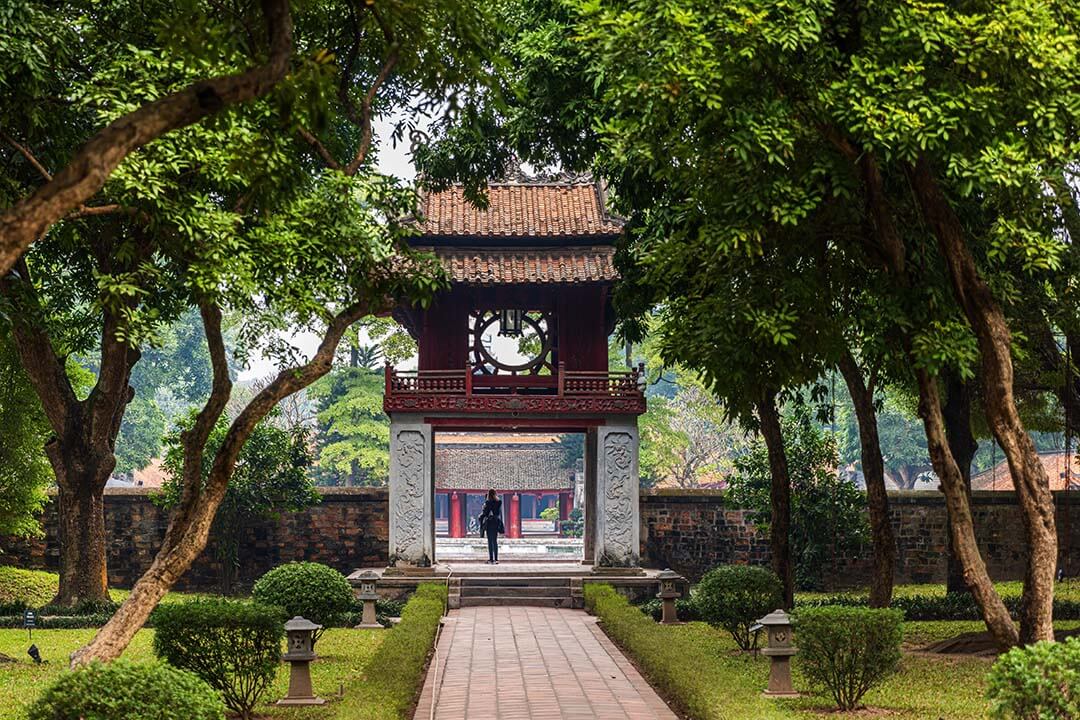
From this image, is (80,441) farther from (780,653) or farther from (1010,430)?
(1010,430)

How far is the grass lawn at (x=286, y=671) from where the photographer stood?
35.3 feet

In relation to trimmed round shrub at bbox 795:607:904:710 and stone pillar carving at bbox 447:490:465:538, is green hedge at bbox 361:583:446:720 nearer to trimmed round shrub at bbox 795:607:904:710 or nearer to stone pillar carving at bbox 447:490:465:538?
trimmed round shrub at bbox 795:607:904:710

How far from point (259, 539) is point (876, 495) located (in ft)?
47.6

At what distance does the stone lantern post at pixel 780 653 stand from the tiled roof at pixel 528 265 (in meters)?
12.2

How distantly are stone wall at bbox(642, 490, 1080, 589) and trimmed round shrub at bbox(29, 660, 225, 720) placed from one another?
2034 cm

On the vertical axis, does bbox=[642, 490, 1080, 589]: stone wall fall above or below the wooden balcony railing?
below

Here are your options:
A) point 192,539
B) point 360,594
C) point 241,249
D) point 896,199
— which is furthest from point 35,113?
point 360,594

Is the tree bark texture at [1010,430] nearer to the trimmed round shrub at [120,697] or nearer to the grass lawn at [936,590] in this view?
the trimmed round shrub at [120,697]

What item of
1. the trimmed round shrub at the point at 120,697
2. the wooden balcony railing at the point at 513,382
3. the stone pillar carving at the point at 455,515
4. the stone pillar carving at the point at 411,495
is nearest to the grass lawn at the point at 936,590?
the wooden balcony railing at the point at 513,382

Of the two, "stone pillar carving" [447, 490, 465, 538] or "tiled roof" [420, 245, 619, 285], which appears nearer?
"tiled roof" [420, 245, 619, 285]

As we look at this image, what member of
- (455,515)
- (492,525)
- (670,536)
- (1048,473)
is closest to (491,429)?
(492,525)

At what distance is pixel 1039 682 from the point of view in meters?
7.75

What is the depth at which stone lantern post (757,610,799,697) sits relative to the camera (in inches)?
473

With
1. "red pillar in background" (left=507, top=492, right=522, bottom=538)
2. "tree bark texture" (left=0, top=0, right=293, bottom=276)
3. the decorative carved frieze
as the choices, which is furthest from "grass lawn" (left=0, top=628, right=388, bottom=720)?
"red pillar in background" (left=507, top=492, right=522, bottom=538)
